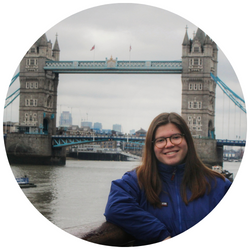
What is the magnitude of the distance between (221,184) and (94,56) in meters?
1.60

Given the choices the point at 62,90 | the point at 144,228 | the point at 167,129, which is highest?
the point at 62,90

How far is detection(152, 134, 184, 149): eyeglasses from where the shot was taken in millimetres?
2078

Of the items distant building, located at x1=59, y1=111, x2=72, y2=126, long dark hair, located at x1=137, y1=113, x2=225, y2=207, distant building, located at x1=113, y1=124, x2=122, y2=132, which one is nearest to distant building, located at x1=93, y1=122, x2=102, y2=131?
distant building, located at x1=113, y1=124, x2=122, y2=132

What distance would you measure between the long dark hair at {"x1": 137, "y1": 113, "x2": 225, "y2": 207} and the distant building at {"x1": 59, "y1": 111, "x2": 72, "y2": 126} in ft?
5.88

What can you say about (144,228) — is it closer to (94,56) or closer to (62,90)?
(94,56)

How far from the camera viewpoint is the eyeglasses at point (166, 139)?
208 cm

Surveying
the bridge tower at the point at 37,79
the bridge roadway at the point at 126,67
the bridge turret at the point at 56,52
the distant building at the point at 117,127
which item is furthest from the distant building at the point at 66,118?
the distant building at the point at 117,127

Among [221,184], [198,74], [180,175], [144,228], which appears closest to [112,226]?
[144,228]

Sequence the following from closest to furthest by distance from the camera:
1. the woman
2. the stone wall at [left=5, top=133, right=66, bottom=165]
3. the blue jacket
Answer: the blue jacket → the woman → the stone wall at [left=5, top=133, right=66, bottom=165]

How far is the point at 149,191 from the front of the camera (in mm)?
1990

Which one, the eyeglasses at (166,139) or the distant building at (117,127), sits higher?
the distant building at (117,127)

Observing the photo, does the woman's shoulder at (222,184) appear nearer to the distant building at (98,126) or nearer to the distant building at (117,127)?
the distant building at (117,127)

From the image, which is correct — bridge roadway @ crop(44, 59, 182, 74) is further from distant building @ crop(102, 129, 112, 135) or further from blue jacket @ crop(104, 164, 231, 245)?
blue jacket @ crop(104, 164, 231, 245)

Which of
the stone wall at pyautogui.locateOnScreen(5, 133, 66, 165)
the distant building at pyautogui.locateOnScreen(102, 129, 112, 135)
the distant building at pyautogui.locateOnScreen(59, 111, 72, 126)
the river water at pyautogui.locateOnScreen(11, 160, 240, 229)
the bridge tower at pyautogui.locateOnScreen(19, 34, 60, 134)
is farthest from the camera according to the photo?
the river water at pyautogui.locateOnScreen(11, 160, 240, 229)
